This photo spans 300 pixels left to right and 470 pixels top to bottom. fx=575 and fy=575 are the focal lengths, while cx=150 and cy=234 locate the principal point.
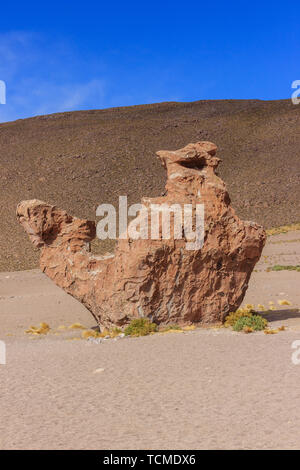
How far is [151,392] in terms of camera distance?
260 inches

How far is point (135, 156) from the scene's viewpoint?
171ft

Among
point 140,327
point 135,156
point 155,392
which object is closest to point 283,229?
point 135,156

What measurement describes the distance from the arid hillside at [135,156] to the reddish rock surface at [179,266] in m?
21.2

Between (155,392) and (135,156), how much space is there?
4649 cm

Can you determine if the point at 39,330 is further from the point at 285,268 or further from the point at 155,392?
the point at 285,268

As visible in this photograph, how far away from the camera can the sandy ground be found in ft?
17.0

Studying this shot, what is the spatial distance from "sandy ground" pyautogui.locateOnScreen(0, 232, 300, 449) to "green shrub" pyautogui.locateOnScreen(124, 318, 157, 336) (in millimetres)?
496

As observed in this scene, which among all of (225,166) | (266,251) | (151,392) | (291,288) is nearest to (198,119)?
(225,166)

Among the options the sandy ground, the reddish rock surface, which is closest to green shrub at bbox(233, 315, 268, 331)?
the sandy ground

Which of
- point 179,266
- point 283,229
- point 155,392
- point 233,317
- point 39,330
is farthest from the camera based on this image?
point 283,229

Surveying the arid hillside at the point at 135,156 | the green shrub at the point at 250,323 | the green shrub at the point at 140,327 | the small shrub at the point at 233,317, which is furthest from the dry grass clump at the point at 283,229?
the green shrub at the point at 140,327

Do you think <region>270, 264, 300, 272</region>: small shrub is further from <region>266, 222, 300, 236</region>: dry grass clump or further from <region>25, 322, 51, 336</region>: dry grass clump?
<region>25, 322, 51, 336</region>: dry grass clump

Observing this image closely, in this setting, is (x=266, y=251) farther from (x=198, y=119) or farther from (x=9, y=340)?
(x=198, y=119)

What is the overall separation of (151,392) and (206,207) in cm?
485
